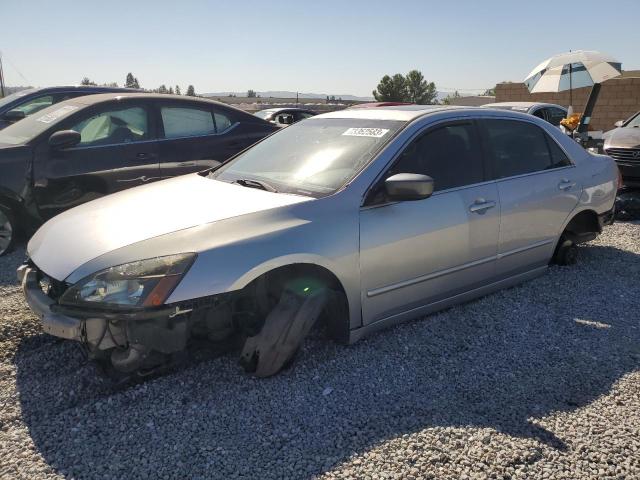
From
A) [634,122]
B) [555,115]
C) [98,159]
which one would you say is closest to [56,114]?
[98,159]

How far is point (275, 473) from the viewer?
2324 mm

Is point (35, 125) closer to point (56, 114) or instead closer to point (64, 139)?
point (56, 114)

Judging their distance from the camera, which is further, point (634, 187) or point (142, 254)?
point (634, 187)

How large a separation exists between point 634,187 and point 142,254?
317 inches

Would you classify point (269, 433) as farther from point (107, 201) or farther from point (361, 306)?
point (107, 201)

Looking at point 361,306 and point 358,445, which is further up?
point 361,306

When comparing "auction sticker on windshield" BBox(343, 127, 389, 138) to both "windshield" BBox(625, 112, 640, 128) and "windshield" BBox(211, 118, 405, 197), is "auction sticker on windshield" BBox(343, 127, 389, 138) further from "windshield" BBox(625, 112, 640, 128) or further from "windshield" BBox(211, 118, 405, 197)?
"windshield" BBox(625, 112, 640, 128)

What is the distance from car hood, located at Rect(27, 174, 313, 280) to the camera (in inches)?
112

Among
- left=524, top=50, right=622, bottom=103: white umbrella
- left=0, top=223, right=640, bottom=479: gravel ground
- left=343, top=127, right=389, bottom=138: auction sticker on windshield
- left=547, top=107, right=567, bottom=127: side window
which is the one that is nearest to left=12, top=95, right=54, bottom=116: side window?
left=0, top=223, right=640, bottom=479: gravel ground

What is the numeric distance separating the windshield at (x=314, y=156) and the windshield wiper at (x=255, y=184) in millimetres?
16

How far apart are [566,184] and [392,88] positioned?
3403cm

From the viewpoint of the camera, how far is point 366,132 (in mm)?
3715

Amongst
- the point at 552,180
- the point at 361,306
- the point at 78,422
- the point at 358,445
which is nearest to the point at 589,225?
the point at 552,180

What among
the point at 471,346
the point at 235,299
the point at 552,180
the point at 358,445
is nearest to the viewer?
the point at 358,445
